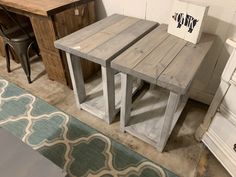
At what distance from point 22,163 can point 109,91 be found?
664mm

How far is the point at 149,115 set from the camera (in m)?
1.42

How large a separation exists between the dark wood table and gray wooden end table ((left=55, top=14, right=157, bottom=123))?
18 centimetres

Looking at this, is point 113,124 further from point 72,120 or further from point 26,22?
point 26,22

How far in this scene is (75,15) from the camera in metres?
1.46

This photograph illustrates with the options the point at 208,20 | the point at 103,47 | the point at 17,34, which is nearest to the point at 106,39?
the point at 103,47

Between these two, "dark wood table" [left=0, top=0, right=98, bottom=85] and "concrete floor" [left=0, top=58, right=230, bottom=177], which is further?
"dark wood table" [left=0, top=0, right=98, bottom=85]

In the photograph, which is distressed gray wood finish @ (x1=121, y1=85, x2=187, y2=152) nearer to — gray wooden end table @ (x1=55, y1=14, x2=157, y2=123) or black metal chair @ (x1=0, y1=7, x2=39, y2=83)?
gray wooden end table @ (x1=55, y1=14, x2=157, y2=123)

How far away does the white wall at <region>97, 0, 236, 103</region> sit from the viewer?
1177mm

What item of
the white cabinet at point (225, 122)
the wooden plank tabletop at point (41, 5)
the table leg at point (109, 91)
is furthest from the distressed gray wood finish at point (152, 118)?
the wooden plank tabletop at point (41, 5)

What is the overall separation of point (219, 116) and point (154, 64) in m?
0.49

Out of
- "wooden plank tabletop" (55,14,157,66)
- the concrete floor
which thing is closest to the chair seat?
the concrete floor

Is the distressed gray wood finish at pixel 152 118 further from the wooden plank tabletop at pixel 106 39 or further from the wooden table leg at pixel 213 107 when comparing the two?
the wooden plank tabletop at pixel 106 39

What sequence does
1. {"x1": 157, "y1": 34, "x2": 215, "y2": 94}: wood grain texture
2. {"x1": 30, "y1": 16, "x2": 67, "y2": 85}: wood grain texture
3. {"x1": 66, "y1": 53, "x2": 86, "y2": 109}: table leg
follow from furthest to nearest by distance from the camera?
1. {"x1": 30, "y1": 16, "x2": 67, "y2": 85}: wood grain texture
2. {"x1": 66, "y1": 53, "x2": 86, "y2": 109}: table leg
3. {"x1": 157, "y1": 34, "x2": 215, "y2": 94}: wood grain texture

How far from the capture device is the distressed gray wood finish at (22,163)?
0.64 metres
